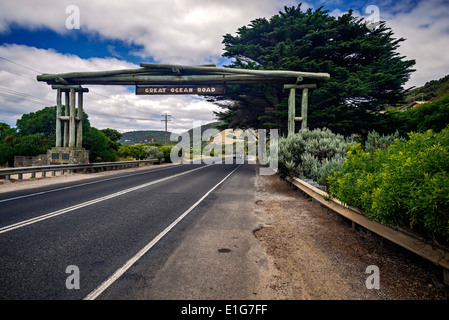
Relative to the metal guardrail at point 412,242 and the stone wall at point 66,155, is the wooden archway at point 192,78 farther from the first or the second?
the metal guardrail at point 412,242

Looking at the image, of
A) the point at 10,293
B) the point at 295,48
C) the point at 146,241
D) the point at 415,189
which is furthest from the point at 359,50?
the point at 10,293

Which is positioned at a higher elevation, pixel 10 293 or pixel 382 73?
pixel 382 73

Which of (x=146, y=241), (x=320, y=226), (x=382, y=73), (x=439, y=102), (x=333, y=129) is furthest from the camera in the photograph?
(x=439, y=102)

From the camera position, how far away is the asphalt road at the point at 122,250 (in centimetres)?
273

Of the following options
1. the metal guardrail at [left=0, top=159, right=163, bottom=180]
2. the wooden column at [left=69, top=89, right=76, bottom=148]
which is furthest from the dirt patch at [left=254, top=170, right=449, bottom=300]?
the wooden column at [left=69, top=89, right=76, bottom=148]

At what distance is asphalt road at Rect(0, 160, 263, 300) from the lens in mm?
2734

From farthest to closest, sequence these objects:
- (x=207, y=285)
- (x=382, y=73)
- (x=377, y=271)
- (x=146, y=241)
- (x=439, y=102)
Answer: (x=439, y=102)
(x=382, y=73)
(x=146, y=241)
(x=377, y=271)
(x=207, y=285)

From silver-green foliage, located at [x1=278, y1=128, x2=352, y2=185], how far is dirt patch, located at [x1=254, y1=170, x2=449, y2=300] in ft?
11.8

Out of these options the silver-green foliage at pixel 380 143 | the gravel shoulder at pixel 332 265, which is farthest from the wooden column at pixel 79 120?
the silver-green foliage at pixel 380 143

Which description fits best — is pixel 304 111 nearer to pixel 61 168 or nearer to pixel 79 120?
pixel 61 168

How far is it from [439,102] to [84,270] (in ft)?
90.5

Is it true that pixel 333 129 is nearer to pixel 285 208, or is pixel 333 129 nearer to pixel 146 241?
pixel 285 208

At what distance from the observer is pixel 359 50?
1717cm

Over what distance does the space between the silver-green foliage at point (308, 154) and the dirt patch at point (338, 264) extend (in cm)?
360
